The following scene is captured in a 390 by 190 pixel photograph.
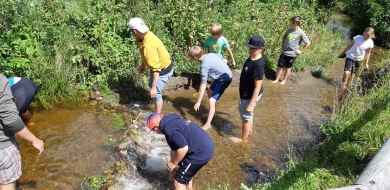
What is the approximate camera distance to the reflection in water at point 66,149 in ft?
13.5

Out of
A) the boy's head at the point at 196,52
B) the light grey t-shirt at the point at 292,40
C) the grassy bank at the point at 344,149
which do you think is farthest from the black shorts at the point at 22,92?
the light grey t-shirt at the point at 292,40

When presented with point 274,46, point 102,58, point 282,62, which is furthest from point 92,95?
point 274,46

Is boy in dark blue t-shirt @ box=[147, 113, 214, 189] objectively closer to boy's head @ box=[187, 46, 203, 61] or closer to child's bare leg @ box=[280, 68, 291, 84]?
boy's head @ box=[187, 46, 203, 61]

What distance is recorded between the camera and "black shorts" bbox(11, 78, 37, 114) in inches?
134

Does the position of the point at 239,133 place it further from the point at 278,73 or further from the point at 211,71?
the point at 278,73

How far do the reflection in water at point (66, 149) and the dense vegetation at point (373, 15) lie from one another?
9.98m

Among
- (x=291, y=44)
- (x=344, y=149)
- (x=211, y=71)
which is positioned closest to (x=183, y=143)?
(x=211, y=71)

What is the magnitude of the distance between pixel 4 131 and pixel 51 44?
145 inches

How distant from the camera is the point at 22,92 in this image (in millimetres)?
3451

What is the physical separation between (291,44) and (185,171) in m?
4.88

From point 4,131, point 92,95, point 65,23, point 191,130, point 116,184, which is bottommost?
point 116,184

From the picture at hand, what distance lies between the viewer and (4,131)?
114 inches

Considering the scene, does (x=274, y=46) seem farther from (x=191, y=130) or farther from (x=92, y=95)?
(x=191, y=130)

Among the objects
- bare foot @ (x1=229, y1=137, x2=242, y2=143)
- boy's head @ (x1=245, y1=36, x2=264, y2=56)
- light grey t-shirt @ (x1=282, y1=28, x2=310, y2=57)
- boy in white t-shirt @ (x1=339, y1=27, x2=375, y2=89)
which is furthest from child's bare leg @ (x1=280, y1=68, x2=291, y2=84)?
boy's head @ (x1=245, y1=36, x2=264, y2=56)
